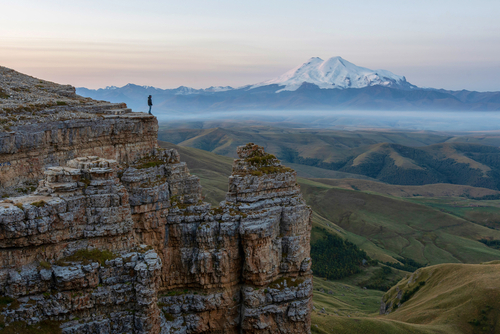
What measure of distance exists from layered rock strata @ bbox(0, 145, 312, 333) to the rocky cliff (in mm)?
117

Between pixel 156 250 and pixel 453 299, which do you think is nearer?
pixel 156 250

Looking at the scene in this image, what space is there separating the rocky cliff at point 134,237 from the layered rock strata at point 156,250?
12cm

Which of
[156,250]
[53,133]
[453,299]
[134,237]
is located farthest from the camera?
[453,299]

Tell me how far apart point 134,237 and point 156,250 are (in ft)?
14.5

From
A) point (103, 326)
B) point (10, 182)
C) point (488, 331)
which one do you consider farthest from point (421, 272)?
point (10, 182)

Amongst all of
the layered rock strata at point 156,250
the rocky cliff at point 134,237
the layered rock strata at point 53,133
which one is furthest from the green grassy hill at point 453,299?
the layered rock strata at point 53,133

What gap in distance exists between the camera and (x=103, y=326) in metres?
33.2

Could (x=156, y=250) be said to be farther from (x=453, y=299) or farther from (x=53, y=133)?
(x=453, y=299)

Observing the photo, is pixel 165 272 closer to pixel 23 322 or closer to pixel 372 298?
pixel 23 322

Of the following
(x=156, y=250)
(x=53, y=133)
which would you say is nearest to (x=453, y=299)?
(x=156, y=250)

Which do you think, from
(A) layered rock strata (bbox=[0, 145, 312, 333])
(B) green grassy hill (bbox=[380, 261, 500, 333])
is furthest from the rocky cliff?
(B) green grassy hill (bbox=[380, 261, 500, 333])

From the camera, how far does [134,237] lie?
37.7m

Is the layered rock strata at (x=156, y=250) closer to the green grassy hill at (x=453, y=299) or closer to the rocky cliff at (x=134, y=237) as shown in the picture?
the rocky cliff at (x=134, y=237)

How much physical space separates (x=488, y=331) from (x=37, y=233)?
297 feet
